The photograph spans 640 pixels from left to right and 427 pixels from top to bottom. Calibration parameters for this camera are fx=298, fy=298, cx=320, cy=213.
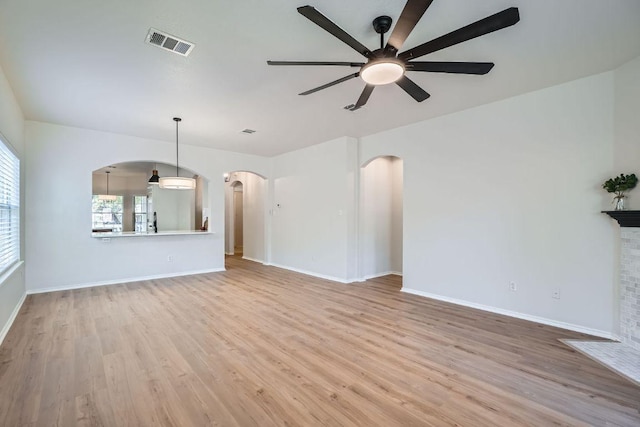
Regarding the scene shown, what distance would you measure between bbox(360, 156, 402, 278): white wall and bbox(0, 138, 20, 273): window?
16.9ft

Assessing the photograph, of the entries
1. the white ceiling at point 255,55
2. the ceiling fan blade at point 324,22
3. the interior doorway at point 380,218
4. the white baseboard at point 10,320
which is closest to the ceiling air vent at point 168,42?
the white ceiling at point 255,55

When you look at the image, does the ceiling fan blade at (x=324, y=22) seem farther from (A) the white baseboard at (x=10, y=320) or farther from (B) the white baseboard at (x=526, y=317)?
(A) the white baseboard at (x=10, y=320)

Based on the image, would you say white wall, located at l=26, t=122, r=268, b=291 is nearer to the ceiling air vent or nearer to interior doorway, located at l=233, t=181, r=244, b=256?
the ceiling air vent

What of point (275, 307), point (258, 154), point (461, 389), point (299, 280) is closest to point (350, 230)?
point (299, 280)

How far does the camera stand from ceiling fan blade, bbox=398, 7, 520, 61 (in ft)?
5.75

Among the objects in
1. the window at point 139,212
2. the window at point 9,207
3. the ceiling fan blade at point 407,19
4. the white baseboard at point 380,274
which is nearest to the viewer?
the ceiling fan blade at point 407,19

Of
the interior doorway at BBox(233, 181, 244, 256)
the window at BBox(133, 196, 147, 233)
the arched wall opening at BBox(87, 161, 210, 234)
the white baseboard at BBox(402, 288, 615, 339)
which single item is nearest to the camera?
the white baseboard at BBox(402, 288, 615, 339)

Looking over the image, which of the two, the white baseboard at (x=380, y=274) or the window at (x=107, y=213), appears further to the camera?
the window at (x=107, y=213)

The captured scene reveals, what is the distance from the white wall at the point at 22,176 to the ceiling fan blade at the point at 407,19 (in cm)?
400

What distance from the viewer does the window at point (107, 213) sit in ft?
35.1

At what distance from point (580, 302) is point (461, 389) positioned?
2.21m

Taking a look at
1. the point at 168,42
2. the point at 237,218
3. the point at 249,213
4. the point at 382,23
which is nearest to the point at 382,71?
the point at 382,23

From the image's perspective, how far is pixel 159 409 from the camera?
79.0 inches

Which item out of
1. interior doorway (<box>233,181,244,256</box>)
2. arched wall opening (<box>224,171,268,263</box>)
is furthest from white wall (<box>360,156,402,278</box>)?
interior doorway (<box>233,181,244,256</box>)
